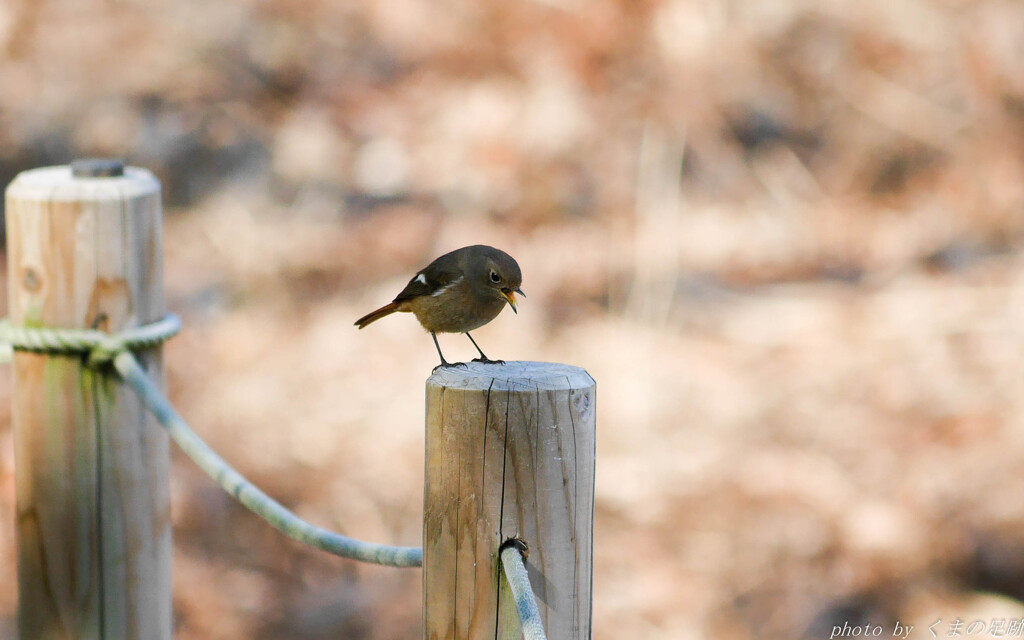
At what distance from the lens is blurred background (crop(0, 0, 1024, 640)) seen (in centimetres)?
599

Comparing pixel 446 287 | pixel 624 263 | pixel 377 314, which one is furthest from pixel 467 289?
pixel 624 263

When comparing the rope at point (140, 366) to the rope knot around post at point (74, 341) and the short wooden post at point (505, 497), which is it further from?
the short wooden post at point (505, 497)

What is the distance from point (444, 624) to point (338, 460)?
468cm

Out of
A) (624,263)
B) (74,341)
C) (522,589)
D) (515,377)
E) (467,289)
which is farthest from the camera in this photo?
(624,263)

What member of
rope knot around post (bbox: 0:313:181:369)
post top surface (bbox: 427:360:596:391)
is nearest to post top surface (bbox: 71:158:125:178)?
rope knot around post (bbox: 0:313:181:369)

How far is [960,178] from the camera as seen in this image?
7.17 m

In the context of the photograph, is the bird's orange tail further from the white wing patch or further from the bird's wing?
the white wing patch

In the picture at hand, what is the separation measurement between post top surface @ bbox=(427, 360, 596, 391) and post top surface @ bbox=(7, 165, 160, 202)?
108 cm

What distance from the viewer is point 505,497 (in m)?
1.52

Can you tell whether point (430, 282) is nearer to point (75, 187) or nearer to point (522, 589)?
point (75, 187)

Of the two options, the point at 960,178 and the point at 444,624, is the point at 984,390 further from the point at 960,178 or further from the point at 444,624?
the point at 444,624

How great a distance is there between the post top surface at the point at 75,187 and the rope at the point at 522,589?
1.32 m

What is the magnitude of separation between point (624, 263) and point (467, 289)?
13.5 feet

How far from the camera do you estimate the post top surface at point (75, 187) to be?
2293 mm
